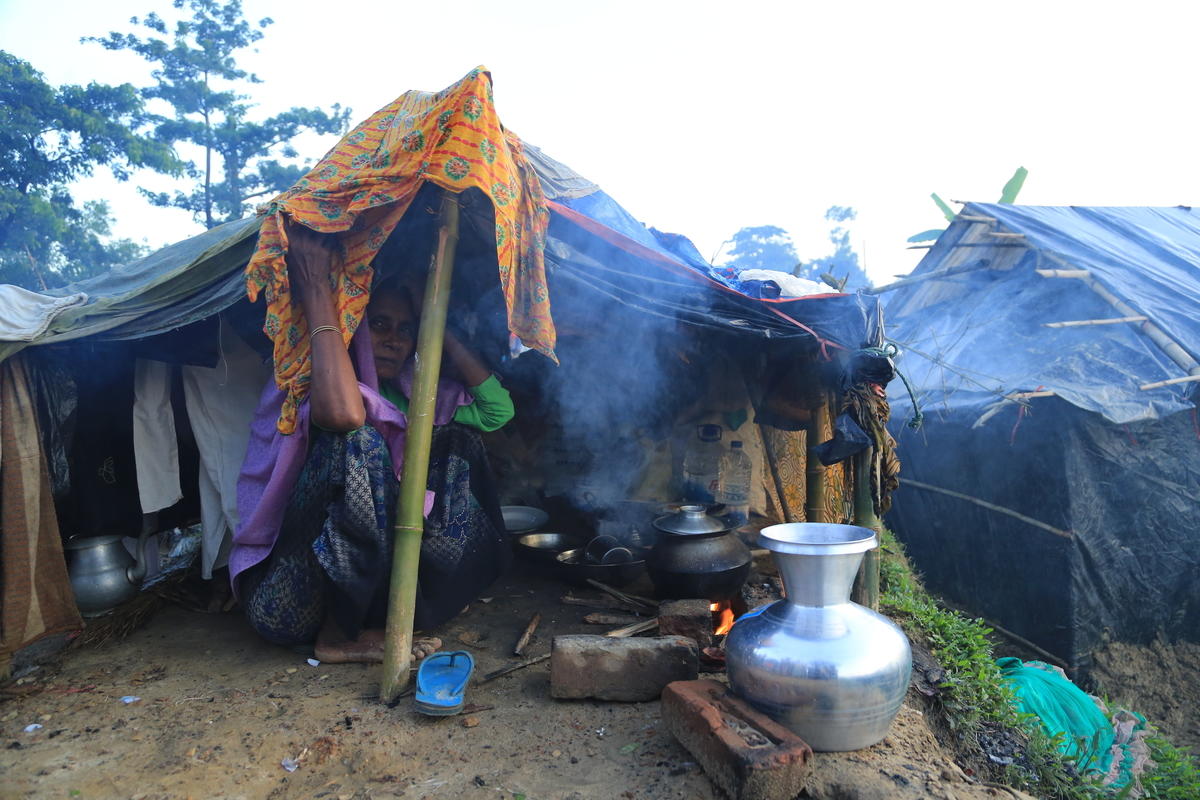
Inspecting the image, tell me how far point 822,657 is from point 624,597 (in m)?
1.94

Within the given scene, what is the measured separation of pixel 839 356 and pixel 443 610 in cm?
275

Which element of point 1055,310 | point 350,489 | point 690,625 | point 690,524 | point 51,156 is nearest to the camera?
point 350,489

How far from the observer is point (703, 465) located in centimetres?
516

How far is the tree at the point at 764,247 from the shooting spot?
140 ft

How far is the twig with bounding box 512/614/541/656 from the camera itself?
3.49 metres

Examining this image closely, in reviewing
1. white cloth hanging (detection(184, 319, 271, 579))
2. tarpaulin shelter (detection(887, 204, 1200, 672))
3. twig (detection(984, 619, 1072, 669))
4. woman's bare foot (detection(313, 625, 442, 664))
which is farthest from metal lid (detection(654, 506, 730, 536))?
twig (detection(984, 619, 1072, 669))

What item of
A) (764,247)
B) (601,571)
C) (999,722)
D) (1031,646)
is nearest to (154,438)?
(601,571)

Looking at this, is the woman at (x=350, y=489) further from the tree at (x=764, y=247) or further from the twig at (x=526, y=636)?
the tree at (x=764, y=247)

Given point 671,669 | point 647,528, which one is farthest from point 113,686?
point 647,528

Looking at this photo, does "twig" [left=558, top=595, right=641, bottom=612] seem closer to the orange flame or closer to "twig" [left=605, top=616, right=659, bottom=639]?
"twig" [left=605, top=616, right=659, bottom=639]

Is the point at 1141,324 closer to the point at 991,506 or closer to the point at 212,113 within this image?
the point at 991,506

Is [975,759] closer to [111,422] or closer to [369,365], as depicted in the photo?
[369,365]

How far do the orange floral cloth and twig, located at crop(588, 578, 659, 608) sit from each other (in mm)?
1867

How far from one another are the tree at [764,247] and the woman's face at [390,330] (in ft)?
134
